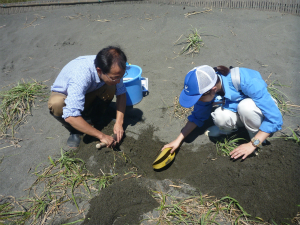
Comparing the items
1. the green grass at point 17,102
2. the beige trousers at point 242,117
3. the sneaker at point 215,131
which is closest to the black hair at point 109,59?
the beige trousers at point 242,117

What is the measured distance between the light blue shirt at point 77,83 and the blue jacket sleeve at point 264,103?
4.87ft

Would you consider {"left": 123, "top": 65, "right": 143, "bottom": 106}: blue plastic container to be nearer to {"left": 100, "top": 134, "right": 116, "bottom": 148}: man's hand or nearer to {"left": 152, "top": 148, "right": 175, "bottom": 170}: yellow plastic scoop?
{"left": 100, "top": 134, "right": 116, "bottom": 148}: man's hand

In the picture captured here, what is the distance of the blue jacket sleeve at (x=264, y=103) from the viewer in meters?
1.90

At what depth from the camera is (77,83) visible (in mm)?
2154

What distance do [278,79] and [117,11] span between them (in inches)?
152

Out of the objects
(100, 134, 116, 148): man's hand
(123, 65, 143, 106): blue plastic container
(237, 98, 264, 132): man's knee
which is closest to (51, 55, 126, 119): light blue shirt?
(100, 134, 116, 148): man's hand

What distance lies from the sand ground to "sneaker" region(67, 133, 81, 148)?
86mm

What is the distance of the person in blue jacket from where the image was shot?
186cm

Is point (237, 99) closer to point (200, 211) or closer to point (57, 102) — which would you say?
point (200, 211)

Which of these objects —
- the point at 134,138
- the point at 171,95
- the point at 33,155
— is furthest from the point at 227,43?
the point at 33,155

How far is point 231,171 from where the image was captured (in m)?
2.14

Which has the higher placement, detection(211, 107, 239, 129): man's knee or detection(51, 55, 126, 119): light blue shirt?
detection(51, 55, 126, 119): light blue shirt

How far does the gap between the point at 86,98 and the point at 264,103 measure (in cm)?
190

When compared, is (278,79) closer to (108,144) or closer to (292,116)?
(292,116)
